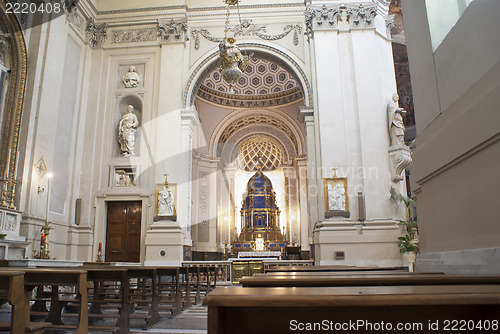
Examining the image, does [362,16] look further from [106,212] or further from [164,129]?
[106,212]

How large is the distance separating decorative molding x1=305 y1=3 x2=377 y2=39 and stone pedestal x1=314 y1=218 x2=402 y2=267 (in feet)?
18.5

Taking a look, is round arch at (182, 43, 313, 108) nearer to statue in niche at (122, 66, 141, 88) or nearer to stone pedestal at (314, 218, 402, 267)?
statue in niche at (122, 66, 141, 88)

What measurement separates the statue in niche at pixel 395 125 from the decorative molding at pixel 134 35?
7.32 meters


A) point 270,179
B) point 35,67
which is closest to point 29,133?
point 35,67

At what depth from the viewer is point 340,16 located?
11742 millimetres

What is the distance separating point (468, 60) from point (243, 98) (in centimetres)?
1625

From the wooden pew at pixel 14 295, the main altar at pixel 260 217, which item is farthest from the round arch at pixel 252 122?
the wooden pew at pixel 14 295

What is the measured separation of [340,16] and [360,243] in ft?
21.4

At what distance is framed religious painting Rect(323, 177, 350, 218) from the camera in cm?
1040

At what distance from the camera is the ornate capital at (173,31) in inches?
478

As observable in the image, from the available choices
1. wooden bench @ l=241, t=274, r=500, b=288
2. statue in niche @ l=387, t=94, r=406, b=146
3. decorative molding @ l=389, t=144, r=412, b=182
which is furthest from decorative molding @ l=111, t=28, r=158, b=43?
wooden bench @ l=241, t=274, r=500, b=288

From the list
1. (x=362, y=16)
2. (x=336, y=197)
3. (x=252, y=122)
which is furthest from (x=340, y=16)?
(x=252, y=122)

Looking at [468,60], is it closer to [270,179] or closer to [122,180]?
[122,180]

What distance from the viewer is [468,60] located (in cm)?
274
